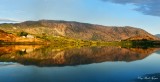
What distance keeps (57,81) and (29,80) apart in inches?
186

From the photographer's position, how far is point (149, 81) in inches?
1863

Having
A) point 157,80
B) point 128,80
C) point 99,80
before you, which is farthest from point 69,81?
point 157,80

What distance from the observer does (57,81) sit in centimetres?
4828

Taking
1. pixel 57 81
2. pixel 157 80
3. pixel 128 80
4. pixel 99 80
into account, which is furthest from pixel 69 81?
pixel 157 80

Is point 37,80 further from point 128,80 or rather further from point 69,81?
point 128,80

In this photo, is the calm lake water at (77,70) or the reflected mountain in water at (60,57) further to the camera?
the reflected mountain in water at (60,57)

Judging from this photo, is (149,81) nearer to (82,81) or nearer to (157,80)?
(157,80)

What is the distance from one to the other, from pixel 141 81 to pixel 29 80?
18004 millimetres

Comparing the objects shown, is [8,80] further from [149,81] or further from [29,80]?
[149,81]

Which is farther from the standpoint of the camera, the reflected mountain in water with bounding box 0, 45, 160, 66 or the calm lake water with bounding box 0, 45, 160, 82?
the reflected mountain in water with bounding box 0, 45, 160, 66

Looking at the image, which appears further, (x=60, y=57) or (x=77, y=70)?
(x=60, y=57)

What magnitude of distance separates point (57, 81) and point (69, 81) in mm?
1922

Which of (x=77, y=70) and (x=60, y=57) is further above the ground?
(x=77, y=70)

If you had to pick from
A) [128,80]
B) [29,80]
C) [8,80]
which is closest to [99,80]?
[128,80]
